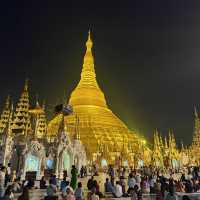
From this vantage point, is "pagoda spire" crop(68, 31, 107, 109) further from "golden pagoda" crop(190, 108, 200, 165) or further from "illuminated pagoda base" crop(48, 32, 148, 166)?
"golden pagoda" crop(190, 108, 200, 165)

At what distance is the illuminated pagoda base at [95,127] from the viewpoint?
3906 cm

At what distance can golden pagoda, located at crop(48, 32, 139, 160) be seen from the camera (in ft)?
132

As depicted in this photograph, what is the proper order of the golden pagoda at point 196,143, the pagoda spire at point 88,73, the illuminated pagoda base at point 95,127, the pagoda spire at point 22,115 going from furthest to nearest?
the pagoda spire at point 88,73, the golden pagoda at point 196,143, the illuminated pagoda base at point 95,127, the pagoda spire at point 22,115

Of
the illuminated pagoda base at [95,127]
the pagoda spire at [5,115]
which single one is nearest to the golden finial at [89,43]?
the illuminated pagoda base at [95,127]

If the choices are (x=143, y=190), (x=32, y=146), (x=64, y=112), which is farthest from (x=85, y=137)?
(x=143, y=190)

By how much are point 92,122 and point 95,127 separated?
139 centimetres

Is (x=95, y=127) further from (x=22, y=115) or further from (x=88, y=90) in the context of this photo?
(x=22, y=115)

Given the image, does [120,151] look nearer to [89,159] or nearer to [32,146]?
[89,159]

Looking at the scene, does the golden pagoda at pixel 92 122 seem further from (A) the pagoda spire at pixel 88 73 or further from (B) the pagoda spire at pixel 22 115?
(B) the pagoda spire at pixel 22 115

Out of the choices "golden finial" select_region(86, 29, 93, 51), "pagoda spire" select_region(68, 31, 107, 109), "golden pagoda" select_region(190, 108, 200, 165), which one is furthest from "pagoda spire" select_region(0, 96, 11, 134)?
"golden pagoda" select_region(190, 108, 200, 165)

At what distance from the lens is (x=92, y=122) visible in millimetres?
43844

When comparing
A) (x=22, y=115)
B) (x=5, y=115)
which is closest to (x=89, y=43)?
(x=22, y=115)

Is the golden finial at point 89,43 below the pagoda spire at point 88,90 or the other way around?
the other way around

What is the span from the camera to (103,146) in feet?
129
